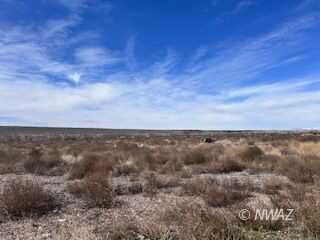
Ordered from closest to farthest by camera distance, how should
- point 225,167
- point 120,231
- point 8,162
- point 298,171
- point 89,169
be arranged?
point 120,231
point 298,171
point 89,169
point 225,167
point 8,162

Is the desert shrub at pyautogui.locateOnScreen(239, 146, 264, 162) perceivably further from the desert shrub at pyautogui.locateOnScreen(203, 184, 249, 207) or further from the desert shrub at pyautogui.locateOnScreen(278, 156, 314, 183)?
the desert shrub at pyautogui.locateOnScreen(203, 184, 249, 207)

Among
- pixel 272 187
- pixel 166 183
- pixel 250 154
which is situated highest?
pixel 250 154

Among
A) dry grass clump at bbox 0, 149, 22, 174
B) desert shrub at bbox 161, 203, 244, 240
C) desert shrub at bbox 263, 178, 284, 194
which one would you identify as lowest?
dry grass clump at bbox 0, 149, 22, 174

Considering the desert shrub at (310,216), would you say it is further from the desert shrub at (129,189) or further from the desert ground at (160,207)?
the desert shrub at (129,189)

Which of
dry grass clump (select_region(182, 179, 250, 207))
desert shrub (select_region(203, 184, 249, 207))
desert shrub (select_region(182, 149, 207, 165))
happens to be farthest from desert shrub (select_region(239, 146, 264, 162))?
desert shrub (select_region(203, 184, 249, 207))

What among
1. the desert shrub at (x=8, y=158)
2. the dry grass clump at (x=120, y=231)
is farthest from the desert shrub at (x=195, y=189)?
the desert shrub at (x=8, y=158)

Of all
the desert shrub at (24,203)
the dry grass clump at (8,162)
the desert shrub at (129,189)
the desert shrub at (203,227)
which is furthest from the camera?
the dry grass clump at (8,162)

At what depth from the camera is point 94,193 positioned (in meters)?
9.96

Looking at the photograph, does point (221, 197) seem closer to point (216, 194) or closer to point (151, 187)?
point (216, 194)

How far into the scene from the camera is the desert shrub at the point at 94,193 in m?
9.60

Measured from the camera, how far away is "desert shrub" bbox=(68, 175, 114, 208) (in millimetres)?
9602
